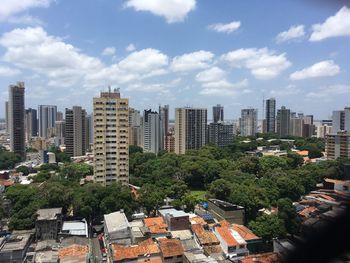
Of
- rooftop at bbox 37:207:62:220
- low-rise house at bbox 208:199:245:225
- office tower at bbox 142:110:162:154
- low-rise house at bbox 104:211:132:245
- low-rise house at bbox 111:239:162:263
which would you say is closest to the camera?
low-rise house at bbox 111:239:162:263

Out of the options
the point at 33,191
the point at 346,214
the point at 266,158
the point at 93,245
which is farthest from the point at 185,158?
the point at 346,214

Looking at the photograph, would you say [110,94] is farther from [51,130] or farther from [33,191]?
[51,130]

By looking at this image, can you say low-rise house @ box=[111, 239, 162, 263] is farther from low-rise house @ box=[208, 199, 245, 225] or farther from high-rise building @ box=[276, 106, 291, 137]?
high-rise building @ box=[276, 106, 291, 137]

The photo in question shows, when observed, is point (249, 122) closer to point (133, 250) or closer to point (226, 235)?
point (226, 235)

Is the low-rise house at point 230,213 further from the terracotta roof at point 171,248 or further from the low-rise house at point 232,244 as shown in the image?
the terracotta roof at point 171,248

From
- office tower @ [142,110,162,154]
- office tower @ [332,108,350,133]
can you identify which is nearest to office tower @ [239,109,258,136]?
office tower @ [332,108,350,133]

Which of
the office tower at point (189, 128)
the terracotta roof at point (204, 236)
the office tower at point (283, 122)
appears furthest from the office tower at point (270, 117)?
the terracotta roof at point (204, 236)
